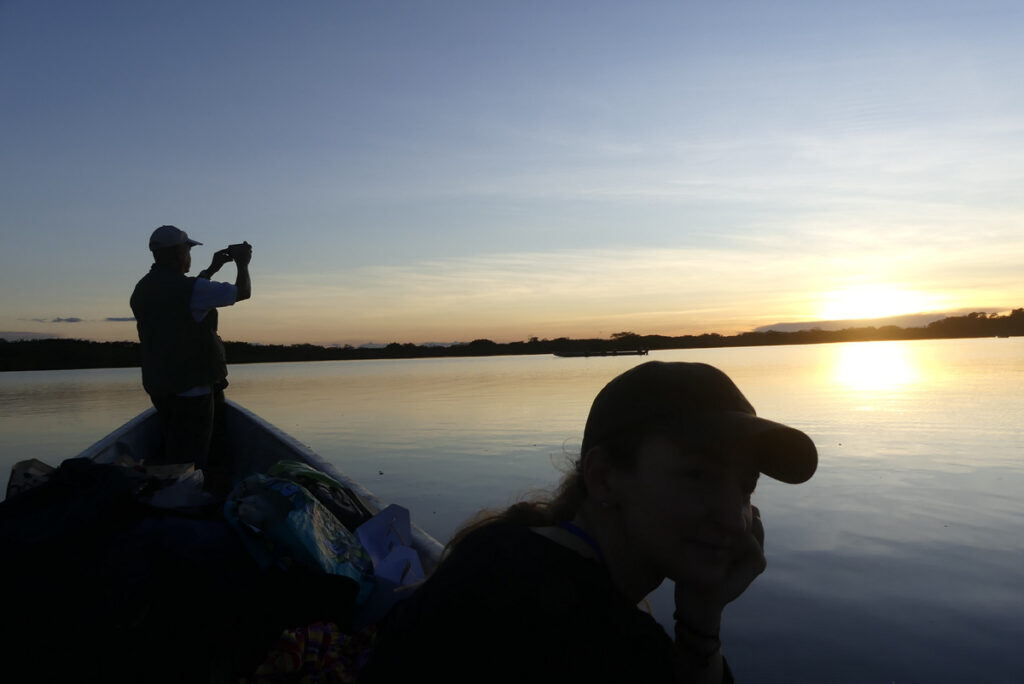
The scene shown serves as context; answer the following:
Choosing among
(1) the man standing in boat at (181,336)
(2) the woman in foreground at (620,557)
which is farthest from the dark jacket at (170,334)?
(2) the woman in foreground at (620,557)

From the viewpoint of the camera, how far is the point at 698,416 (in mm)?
1472

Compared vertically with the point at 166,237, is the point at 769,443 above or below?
below

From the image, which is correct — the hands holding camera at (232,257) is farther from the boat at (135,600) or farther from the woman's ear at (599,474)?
the woman's ear at (599,474)

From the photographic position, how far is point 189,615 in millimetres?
2693

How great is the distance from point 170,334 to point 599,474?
5.69 m

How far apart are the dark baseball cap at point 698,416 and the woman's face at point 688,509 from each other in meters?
0.04

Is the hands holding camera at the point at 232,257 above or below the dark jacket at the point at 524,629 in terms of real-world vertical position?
above

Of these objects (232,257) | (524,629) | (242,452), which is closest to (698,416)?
(524,629)

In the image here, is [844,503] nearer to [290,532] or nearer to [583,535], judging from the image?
[290,532]

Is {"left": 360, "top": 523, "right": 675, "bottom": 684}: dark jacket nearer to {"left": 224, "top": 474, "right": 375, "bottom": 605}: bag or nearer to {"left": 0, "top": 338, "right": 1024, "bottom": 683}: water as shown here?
{"left": 0, "top": 338, "right": 1024, "bottom": 683}: water

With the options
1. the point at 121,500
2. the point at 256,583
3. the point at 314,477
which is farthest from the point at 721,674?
the point at 314,477

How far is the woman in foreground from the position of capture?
4.06 feet

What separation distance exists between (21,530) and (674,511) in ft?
8.55

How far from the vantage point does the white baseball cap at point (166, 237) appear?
601 cm
